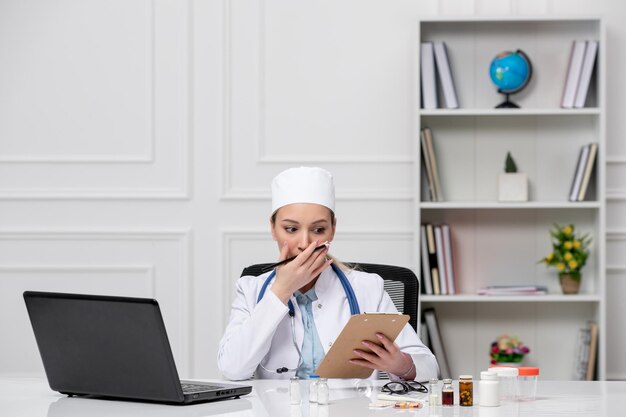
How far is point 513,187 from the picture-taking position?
12.6 ft

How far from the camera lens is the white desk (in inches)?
63.6

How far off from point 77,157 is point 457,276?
177 cm

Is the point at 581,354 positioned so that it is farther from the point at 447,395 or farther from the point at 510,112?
the point at 447,395

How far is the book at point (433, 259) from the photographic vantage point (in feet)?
12.5

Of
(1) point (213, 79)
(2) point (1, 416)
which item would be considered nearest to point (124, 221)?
(1) point (213, 79)

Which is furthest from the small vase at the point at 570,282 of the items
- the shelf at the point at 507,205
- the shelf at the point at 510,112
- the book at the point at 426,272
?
the shelf at the point at 510,112

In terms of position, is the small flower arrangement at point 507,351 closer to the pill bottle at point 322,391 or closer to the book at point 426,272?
the book at point 426,272

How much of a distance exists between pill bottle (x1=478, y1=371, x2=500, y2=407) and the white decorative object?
7.43 ft

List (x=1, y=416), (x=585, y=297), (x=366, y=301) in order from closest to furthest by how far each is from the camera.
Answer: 1. (x=1, y=416)
2. (x=366, y=301)
3. (x=585, y=297)

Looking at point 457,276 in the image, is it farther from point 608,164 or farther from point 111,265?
point 111,265

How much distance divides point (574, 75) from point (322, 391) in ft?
8.58

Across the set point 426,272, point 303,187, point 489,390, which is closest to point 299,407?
point 489,390

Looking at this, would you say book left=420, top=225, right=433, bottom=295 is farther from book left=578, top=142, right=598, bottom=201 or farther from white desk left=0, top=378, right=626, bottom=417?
white desk left=0, top=378, right=626, bottom=417

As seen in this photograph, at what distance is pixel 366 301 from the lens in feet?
7.37
